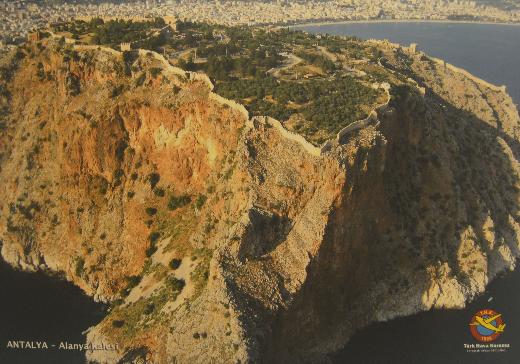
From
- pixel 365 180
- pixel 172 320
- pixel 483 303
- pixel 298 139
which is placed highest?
pixel 298 139

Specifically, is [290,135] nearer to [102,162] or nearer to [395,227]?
[395,227]

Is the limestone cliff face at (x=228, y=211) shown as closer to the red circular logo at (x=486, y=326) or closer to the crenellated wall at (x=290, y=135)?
the crenellated wall at (x=290, y=135)

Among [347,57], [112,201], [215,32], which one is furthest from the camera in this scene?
[215,32]

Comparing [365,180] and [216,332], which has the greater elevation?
[365,180]

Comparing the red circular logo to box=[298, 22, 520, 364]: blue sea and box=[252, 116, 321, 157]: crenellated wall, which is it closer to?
box=[298, 22, 520, 364]: blue sea

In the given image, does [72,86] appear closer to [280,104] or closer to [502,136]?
[280,104]

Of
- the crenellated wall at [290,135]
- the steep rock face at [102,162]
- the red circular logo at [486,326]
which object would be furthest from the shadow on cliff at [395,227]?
the steep rock face at [102,162]

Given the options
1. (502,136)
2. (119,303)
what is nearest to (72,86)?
(119,303)
